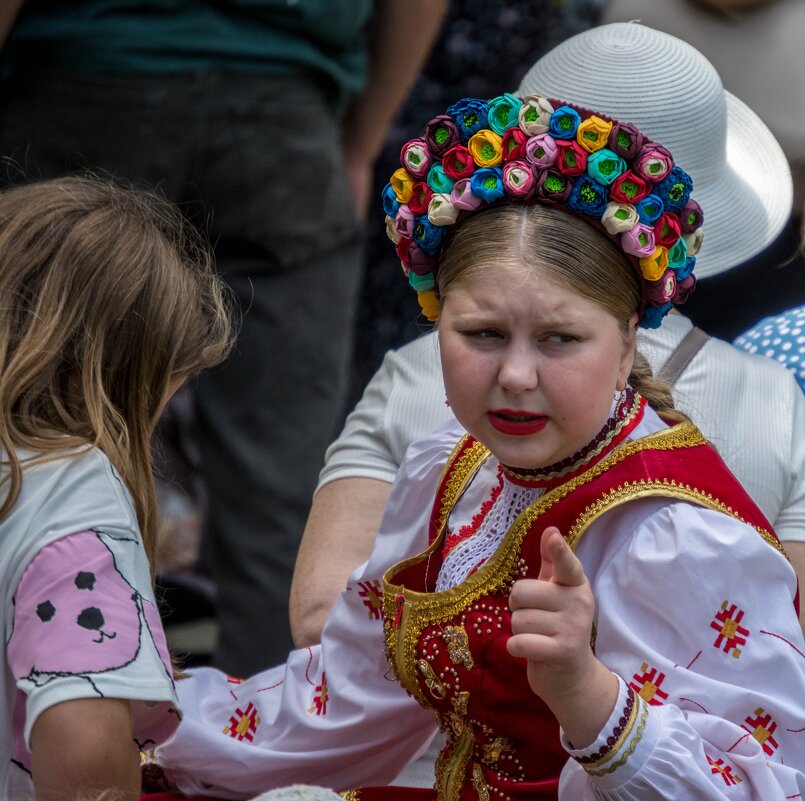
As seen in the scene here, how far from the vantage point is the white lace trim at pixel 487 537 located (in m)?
1.82

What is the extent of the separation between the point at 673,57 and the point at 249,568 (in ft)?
4.96

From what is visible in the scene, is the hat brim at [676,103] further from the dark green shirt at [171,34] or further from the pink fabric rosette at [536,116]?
the dark green shirt at [171,34]

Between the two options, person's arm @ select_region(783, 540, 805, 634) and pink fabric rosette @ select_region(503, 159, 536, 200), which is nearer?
pink fabric rosette @ select_region(503, 159, 536, 200)

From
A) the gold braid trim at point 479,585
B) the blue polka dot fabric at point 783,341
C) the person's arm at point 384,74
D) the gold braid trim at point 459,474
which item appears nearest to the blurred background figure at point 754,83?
the blue polka dot fabric at point 783,341

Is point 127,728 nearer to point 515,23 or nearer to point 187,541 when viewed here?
point 515,23

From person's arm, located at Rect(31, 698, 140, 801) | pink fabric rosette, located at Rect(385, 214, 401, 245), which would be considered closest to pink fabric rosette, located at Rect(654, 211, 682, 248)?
pink fabric rosette, located at Rect(385, 214, 401, 245)

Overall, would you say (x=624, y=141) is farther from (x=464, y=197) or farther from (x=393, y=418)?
(x=393, y=418)

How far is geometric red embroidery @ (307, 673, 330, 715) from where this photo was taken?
2.06 m

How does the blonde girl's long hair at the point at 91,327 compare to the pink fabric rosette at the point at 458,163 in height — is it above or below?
below

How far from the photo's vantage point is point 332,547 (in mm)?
2305

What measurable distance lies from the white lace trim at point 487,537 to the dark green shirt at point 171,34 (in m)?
1.46

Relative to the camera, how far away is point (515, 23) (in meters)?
3.96

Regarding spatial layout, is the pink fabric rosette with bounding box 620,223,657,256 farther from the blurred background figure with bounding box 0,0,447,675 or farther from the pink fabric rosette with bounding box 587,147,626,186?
the blurred background figure with bounding box 0,0,447,675

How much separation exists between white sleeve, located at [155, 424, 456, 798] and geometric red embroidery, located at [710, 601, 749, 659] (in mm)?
543
